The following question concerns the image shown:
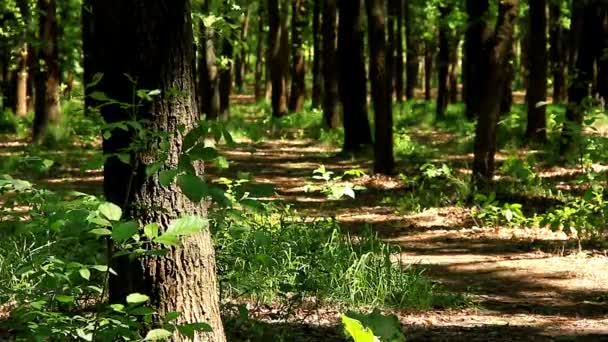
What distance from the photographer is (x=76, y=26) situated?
33656 mm

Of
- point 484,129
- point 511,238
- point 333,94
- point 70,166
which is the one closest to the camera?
point 511,238

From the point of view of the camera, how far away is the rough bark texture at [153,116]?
378cm

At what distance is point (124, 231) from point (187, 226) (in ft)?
0.75

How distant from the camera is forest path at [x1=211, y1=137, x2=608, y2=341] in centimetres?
654

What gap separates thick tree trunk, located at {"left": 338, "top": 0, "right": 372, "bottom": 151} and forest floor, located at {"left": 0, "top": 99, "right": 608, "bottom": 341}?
2205 millimetres

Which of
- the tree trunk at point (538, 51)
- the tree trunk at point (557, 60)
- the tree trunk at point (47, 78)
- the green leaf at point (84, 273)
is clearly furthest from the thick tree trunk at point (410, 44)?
the green leaf at point (84, 273)

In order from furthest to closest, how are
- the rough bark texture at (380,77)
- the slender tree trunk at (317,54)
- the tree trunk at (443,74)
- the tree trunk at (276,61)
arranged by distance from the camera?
the slender tree trunk at (317,54) → the tree trunk at (276,61) → the tree trunk at (443,74) → the rough bark texture at (380,77)

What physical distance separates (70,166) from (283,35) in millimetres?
14866

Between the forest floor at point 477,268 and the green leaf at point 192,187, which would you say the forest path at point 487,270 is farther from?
the green leaf at point 192,187

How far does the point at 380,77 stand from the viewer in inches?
569

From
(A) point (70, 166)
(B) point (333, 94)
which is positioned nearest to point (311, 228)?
(A) point (70, 166)

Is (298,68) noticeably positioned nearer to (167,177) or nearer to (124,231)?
(167,177)

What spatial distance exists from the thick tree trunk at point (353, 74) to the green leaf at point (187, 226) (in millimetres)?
14903

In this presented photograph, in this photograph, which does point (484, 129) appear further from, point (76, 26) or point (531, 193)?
point (76, 26)
